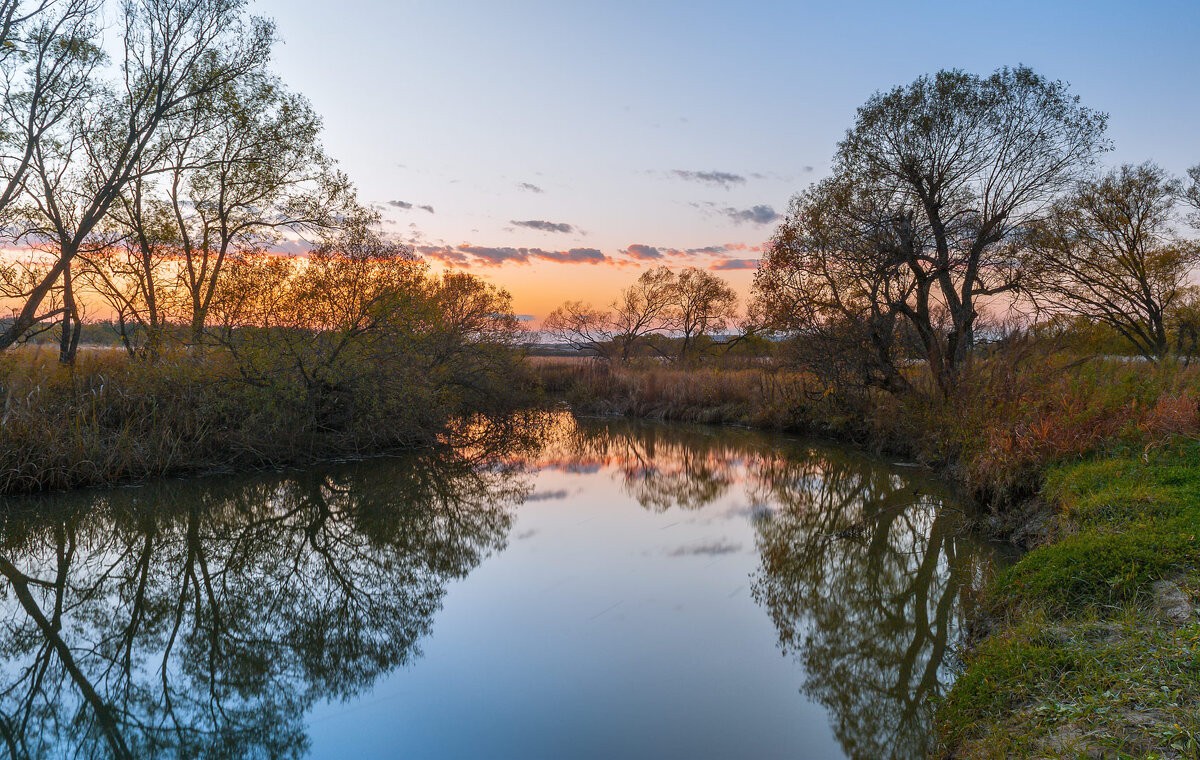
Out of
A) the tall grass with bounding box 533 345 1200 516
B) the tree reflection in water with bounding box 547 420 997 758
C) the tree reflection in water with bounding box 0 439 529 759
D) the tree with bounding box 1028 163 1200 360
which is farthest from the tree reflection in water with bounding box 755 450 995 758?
the tree with bounding box 1028 163 1200 360

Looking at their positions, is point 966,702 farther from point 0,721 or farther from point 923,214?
point 923,214

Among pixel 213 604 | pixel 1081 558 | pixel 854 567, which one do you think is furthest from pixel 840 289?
pixel 213 604

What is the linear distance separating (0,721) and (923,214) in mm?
16422

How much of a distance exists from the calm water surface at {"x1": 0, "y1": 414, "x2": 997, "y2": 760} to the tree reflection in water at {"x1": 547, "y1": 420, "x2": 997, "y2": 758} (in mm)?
34

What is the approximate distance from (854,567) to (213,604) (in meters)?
6.73

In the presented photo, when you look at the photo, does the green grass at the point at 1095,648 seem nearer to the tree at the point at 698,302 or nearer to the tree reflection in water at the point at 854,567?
the tree reflection in water at the point at 854,567

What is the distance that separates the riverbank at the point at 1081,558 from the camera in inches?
118

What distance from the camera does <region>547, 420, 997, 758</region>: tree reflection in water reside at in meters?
4.64

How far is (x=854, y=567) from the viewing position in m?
7.66

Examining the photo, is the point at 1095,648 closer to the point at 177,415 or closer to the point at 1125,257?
the point at 177,415

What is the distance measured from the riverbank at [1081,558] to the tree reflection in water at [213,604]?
4037 millimetres

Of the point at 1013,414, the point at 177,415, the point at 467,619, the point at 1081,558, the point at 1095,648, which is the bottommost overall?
the point at 467,619

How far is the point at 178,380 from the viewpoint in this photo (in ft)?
37.4

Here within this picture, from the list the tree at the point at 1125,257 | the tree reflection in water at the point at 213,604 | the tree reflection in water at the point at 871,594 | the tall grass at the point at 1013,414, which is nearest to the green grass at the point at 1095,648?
the tree reflection in water at the point at 871,594
